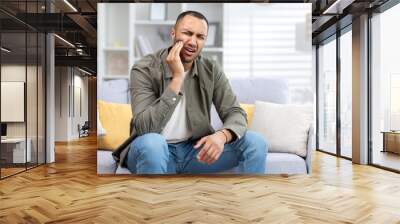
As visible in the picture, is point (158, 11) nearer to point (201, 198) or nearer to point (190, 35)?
point (190, 35)

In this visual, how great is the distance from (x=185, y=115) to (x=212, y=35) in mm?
1025

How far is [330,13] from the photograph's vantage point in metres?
6.97

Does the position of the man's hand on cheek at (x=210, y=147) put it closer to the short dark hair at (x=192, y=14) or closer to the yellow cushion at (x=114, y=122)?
the yellow cushion at (x=114, y=122)

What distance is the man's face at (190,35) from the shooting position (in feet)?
16.4

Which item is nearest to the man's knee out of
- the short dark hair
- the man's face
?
the man's face

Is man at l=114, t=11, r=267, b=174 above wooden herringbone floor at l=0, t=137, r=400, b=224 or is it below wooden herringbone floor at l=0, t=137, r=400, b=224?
above

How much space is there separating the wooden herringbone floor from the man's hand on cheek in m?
0.30

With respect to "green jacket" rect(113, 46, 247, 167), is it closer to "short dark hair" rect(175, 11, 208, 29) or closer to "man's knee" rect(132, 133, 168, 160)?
"man's knee" rect(132, 133, 168, 160)

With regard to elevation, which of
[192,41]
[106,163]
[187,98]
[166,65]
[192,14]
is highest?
[192,14]

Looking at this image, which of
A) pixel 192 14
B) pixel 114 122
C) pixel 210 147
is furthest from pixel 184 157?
pixel 192 14

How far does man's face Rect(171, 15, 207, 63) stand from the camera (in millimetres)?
4996

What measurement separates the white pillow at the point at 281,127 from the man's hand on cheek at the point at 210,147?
1.74 feet

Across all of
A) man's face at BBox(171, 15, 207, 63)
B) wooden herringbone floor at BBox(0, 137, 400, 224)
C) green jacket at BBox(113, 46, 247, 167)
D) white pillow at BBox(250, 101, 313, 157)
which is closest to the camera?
wooden herringbone floor at BBox(0, 137, 400, 224)

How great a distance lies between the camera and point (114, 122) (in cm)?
513
